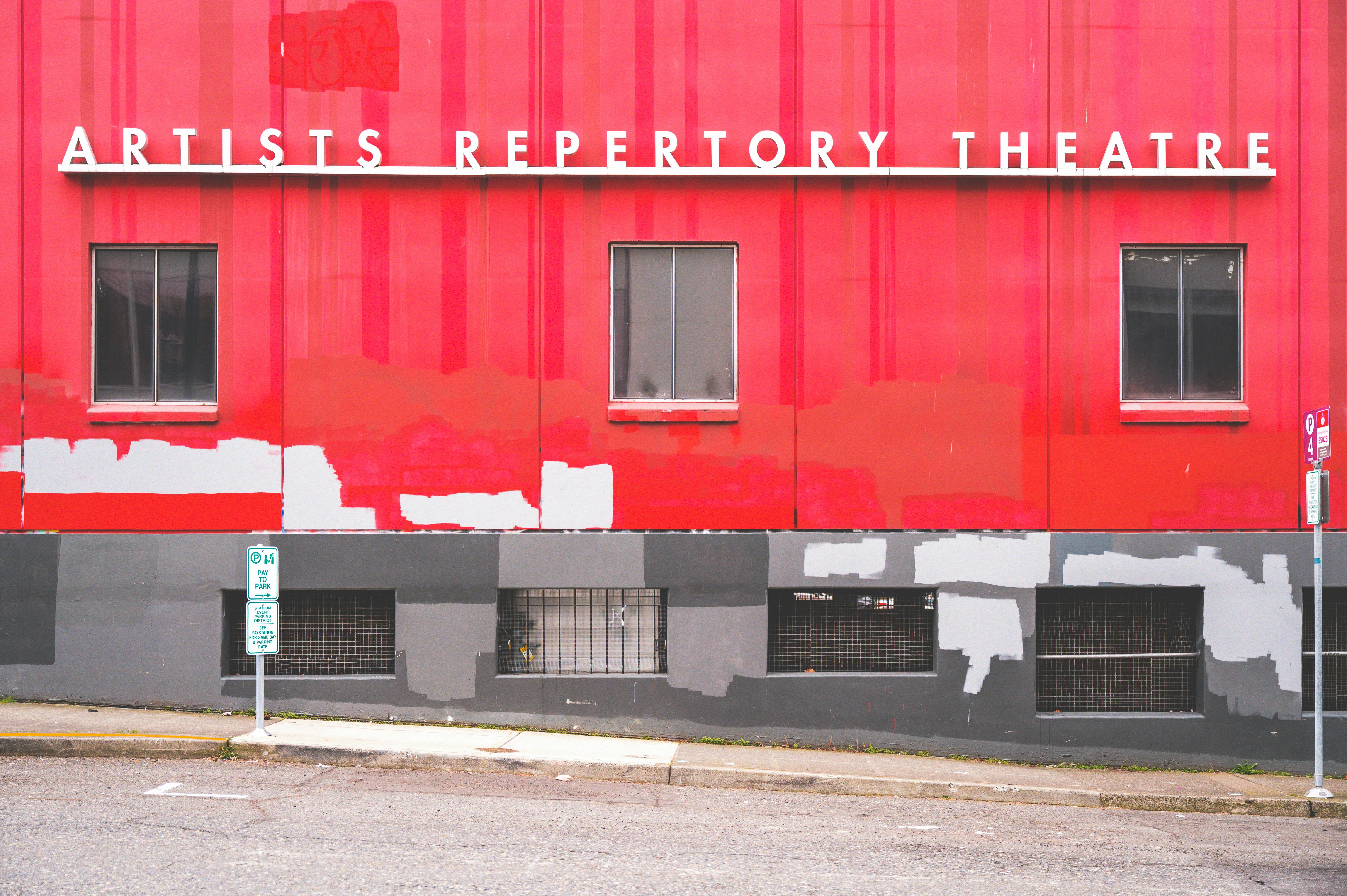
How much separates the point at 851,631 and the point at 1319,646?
4360 mm

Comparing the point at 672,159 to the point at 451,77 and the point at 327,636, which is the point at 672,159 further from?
the point at 327,636

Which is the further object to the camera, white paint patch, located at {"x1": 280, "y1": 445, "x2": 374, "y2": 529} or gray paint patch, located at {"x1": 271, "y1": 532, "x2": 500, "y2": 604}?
white paint patch, located at {"x1": 280, "y1": 445, "x2": 374, "y2": 529}

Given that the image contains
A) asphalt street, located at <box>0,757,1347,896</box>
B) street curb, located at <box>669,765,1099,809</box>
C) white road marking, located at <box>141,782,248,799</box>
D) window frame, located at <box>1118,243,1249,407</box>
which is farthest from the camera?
window frame, located at <box>1118,243,1249,407</box>

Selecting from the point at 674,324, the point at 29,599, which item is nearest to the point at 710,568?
the point at 674,324

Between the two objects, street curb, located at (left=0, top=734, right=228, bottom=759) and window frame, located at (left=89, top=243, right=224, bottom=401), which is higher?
window frame, located at (left=89, top=243, right=224, bottom=401)

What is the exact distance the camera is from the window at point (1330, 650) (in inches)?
415

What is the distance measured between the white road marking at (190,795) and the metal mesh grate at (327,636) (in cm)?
275

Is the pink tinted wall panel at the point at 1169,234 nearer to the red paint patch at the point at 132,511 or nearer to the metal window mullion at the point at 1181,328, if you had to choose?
the metal window mullion at the point at 1181,328

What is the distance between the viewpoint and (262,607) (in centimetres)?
934

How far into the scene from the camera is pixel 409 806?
299 inches

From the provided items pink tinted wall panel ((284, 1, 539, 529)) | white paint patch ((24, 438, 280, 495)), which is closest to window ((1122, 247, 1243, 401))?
pink tinted wall panel ((284, 1, 539, 529))

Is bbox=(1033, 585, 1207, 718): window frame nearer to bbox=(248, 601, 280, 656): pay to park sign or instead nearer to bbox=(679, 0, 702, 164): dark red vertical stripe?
bbox=(679, 0, 702, 164): dark red vertical stripe

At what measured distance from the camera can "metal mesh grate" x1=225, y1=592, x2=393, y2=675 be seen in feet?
34.4

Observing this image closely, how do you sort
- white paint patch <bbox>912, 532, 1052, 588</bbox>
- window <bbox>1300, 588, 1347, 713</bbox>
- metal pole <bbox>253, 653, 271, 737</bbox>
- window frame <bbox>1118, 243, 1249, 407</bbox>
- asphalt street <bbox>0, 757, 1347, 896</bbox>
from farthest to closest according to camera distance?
window frame <bbox>1118, 243, 1249, 407</bbox>, window <bbox>1300, 588, 1347, 713</bbox>, white paint patch <bbox>912, 532, 1052, 588</bbox>, metal pole <bbox>253, 653, 271, 737</bbox>, asphalt street <bbox>0, 757, 1347, 896</bbox>
